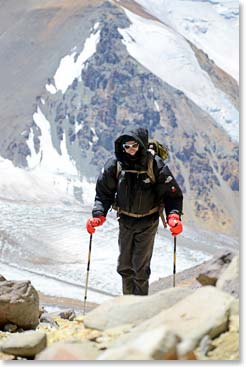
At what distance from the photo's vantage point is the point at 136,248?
6168 millimetres

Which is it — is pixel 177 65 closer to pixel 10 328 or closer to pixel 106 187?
pixel 10 328

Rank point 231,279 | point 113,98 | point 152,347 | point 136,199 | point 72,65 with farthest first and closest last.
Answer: point 113,98 < point 72,65 < point 136,199 < point 231,279 < point 152,347

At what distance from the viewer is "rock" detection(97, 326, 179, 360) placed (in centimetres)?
307

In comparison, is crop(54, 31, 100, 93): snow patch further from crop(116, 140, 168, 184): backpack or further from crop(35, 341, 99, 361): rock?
crop(35, 341, 99, 361): rock

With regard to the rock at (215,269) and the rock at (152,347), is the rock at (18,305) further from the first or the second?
the rock at (152,347)

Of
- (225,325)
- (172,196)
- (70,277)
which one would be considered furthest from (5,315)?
(70,277)

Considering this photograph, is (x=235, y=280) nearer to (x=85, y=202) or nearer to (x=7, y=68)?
(x=85, y=202)

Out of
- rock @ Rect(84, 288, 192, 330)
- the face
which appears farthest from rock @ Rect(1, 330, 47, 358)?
the face

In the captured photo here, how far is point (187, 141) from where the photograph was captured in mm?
83312

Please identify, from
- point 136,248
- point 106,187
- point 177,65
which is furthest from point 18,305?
point 177,65

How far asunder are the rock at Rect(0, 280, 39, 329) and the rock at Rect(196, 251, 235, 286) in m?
2.67

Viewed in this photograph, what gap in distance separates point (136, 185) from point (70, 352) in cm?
260

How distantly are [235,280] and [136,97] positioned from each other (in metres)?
84.6

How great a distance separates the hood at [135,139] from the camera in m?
5.66
